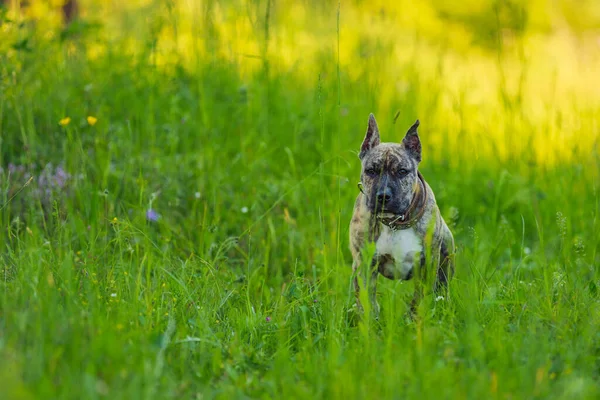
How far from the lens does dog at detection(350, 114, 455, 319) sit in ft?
12.8

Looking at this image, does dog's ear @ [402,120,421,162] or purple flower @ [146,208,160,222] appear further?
purple flower @ [146,208,160,222]

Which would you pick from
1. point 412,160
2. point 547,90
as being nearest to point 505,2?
point 412,160

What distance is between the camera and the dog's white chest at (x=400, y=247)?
13.0 feet

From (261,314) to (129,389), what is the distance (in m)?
1.31

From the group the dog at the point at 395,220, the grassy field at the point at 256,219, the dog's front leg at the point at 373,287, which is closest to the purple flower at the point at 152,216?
the grassy field at the point at 256,219

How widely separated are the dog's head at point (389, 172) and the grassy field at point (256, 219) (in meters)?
0.16

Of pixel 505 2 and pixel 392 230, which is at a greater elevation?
pixel 505 2

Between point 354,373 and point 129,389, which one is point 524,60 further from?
point 129,389

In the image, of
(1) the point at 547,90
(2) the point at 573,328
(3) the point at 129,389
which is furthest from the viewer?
(1) the point at 547,90

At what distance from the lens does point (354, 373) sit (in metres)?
2.97

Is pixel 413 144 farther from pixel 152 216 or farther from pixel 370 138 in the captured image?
pixel 152 216

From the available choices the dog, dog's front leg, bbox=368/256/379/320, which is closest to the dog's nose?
the dog

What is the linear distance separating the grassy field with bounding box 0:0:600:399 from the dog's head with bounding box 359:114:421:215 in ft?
0.53

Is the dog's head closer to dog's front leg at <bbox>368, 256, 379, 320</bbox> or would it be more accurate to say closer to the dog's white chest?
the dog's white chest
